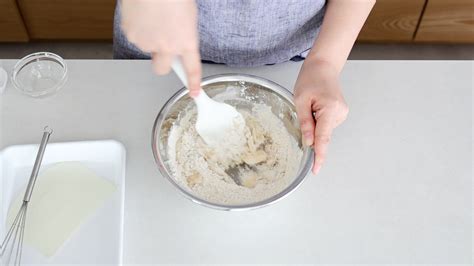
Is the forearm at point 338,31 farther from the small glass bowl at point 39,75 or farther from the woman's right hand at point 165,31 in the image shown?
the small glass bowl at point 39,75

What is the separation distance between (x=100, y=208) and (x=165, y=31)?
297 mm

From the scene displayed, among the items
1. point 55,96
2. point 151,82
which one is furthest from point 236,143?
point 55,96

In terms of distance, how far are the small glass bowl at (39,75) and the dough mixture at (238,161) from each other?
22cm

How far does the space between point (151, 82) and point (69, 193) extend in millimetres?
223

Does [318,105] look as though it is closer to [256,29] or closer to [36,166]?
[256,29]

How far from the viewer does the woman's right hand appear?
0.62 metres

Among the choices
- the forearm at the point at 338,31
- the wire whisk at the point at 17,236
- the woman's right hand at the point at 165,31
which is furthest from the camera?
the forearm at the point at 338,31

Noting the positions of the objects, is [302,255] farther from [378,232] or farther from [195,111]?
[195,111]

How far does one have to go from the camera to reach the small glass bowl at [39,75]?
2.92 feet

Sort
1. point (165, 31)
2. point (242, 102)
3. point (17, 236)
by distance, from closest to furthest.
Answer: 1. point (165, 31)
2. point (17, 236)
3. point (242, 102)

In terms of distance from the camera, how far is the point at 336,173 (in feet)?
2.73

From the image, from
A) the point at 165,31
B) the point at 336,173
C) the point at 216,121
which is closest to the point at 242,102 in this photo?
the point at 216,121

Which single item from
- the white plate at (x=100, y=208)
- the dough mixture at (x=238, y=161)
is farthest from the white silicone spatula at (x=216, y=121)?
the white plate at (x=100, y=208)

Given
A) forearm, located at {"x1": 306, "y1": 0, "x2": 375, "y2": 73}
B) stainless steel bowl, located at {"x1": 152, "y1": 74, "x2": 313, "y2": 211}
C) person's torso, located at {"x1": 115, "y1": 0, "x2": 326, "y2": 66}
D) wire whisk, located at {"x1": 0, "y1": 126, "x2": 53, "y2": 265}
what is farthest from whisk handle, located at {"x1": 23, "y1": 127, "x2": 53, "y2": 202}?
forearm, located at {"x1": 306, "y1": 0, "x2": 375, "y2": 73}
